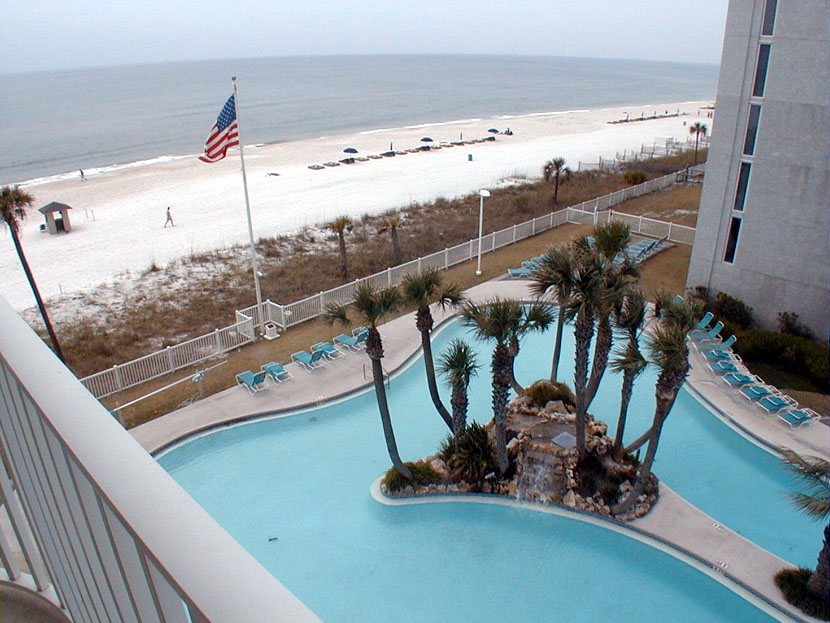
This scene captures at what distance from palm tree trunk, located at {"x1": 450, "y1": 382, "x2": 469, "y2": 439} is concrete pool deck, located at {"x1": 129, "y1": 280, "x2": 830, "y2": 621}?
288 cm

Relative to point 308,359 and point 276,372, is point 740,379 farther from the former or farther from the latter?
point 276,372

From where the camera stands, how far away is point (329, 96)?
422 ft

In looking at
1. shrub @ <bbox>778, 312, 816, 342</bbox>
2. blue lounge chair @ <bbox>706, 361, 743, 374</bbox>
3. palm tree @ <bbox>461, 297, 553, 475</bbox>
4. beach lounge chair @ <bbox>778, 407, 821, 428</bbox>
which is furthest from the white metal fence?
shrub @ <bbox>778, 312, 816, 342</bbox>

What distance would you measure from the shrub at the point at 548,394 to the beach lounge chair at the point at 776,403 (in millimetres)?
4361

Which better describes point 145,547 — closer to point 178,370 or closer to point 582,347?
point 582,347

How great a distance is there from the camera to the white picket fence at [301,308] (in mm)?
15516

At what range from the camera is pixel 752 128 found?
17.3 m

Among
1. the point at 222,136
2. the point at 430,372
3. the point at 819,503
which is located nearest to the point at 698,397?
the point at 819,503

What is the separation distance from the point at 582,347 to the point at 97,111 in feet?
393

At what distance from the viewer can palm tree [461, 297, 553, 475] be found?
33.1 feet

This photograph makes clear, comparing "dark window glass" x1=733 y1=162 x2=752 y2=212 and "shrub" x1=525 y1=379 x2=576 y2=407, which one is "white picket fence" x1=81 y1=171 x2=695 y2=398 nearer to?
"shrub" x1=525 y1=379 x2=576 y2=407

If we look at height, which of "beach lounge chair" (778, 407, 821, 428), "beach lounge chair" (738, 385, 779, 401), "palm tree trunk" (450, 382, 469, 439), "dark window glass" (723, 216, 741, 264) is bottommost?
"beach lounge chair" (778, 407, 821, 428)

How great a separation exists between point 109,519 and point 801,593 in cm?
1076

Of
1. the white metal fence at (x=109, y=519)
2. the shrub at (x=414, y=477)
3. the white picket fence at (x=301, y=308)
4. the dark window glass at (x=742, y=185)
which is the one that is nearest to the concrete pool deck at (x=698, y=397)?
the white picket fence at (x=301, y=308)
